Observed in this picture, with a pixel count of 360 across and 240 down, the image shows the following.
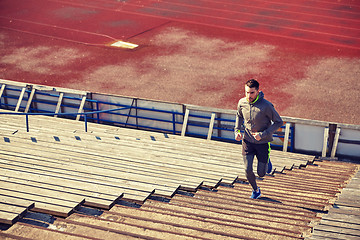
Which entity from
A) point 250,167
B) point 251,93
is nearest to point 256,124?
point 251,93

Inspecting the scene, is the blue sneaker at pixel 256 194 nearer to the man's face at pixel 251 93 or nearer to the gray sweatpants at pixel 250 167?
the gray sweatpants at pixel 250 167

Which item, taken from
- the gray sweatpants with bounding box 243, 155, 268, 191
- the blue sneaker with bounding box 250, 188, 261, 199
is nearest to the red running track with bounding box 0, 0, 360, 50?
the gray sweatpants with bounding box 243, 155, 268, 191

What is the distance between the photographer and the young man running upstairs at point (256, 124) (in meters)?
7.60

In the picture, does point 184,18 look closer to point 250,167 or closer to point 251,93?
point 250,167

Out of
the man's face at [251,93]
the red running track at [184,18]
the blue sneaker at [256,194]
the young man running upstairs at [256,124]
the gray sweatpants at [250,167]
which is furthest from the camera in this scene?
→ the red running track at [184,18]

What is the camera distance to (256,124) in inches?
305

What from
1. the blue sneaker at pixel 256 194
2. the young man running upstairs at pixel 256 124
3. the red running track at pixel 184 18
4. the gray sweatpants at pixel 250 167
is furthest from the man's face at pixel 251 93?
the red running track at pixel 184 18

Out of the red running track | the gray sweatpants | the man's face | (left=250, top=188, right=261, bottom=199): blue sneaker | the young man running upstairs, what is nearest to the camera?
the man's face

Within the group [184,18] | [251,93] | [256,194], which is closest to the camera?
[251,93]

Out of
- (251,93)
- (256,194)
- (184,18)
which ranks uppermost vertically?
(184,18)

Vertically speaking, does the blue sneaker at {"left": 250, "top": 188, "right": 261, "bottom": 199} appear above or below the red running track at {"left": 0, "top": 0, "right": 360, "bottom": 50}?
below

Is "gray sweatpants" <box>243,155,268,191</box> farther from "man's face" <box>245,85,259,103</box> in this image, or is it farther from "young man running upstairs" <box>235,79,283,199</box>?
"man's face" <box>245,85,259,103</box>

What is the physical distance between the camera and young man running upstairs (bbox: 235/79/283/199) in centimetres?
760

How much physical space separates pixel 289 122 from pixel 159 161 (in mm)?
4350
